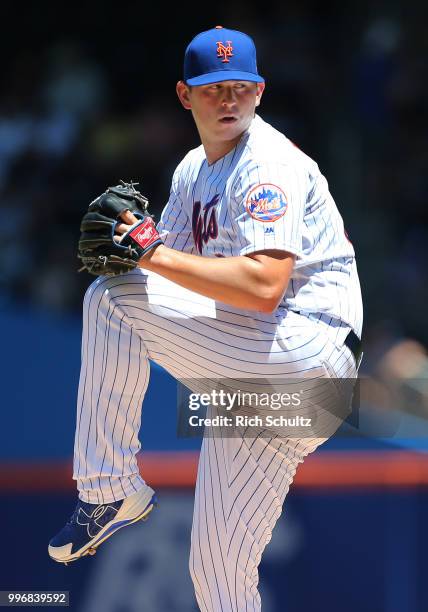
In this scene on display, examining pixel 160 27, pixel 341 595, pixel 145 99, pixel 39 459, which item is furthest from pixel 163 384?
pixel 160 27

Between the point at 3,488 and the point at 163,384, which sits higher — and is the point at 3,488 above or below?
below

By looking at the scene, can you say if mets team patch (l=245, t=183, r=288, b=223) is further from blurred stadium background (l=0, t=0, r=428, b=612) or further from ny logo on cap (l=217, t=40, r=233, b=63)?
blurred stadium background (l=0, t=0, r=428, b=612)

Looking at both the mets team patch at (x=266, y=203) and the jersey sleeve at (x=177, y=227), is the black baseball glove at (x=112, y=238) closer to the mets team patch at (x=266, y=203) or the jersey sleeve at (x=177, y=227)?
the mets team patch at (x=266, y=203)

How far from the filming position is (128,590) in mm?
3195

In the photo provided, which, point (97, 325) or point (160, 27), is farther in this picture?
point (160, 27)

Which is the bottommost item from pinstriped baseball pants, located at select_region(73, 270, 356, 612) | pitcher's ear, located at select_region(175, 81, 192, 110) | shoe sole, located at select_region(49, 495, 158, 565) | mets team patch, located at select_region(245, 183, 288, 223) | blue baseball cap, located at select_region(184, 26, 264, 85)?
shoe sole, located at select_region(49, 495, 158, 565)

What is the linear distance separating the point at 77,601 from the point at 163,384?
2.34 feet

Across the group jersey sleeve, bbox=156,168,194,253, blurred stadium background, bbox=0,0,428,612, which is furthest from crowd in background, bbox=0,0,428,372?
jersey sleeve, bbox=156,168,194,253

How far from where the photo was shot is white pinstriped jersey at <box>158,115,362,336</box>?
2281 mm

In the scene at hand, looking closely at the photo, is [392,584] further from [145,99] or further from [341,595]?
[145,99]

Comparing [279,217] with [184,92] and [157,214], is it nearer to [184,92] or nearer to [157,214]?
[184,92]

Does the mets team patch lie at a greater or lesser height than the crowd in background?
lesser

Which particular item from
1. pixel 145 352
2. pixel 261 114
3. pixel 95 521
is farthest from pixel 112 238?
pixel 261 114

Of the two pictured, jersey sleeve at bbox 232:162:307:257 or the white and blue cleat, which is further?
the white and blue cleat
